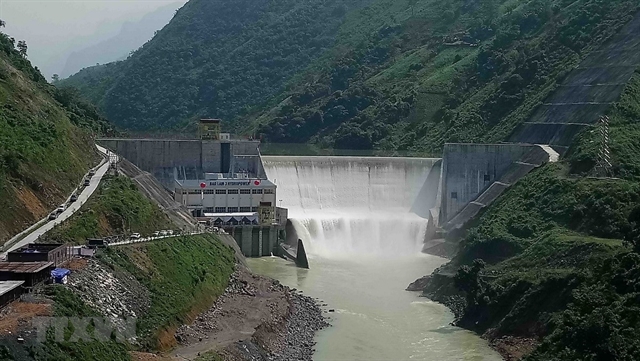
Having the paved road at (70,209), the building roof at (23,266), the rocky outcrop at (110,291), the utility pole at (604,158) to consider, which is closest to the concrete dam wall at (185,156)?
the paved road at (70,209)

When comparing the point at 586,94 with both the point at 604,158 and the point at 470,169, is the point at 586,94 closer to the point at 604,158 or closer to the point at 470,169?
the point at 470,169

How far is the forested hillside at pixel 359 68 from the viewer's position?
285 ft

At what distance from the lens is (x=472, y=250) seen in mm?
54469

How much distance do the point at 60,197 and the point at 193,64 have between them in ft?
314

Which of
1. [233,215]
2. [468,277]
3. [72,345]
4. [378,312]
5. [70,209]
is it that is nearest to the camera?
[72,345]

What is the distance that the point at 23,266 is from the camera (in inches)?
1260

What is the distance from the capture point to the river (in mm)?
40562

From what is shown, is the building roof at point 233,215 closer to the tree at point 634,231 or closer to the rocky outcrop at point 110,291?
the rocky outcrop at point 110,291

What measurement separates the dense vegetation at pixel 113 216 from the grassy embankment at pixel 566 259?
51.0 feet

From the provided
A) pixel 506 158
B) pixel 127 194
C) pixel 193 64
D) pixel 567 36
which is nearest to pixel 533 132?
pixel 506 158

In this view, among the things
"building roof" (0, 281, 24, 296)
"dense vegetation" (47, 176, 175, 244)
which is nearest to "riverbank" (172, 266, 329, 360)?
"dense vegetation" (47, 176, 175, 244)

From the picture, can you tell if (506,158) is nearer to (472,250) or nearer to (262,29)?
(472,250)

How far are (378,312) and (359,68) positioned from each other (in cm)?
7226

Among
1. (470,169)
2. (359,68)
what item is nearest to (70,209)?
(470,169)
